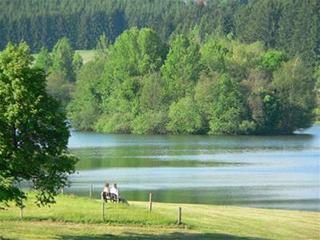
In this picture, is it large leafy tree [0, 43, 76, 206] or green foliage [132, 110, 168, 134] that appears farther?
green foliage [132, 110, 168, 134]

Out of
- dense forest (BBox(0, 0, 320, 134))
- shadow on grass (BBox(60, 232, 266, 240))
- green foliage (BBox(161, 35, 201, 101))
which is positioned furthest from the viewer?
green foliage (BBox(161, 35, 201, 101))

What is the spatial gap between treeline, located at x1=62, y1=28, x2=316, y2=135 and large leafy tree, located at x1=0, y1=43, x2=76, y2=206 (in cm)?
10745

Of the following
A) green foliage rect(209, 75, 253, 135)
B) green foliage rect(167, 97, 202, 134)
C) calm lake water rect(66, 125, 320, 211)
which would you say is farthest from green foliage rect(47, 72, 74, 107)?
calm lake water rect(66, 125, 320, 211)

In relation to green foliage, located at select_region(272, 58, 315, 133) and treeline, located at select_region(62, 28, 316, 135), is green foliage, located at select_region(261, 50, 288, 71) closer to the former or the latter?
treeline, located at select_region(62, 28, 316, 135)

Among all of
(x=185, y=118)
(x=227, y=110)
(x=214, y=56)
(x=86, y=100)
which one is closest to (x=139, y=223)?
→ (x=227, y=110)

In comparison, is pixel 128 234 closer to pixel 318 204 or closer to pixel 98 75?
pixel 318 204

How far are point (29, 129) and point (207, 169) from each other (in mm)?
47889

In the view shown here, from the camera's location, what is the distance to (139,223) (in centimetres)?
4634

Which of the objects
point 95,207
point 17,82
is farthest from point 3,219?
point 17,82

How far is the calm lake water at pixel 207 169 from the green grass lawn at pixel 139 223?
278 centimetres

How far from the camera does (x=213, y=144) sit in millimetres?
125750

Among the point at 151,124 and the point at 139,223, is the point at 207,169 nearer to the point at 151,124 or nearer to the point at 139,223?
the point at 139,223

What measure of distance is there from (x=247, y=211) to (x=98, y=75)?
4728 inches

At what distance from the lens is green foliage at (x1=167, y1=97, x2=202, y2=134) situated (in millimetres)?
150750
